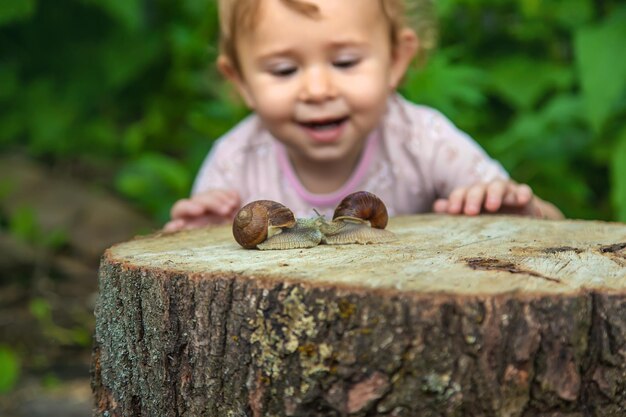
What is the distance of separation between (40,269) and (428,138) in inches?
111

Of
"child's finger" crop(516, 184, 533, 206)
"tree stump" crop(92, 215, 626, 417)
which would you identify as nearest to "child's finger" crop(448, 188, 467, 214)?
"child's finger" crop(516, 184, 533, 206)

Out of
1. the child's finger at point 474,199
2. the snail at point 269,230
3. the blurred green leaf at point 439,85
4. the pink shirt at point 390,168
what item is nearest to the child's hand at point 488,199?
the child's finger at point 474,199

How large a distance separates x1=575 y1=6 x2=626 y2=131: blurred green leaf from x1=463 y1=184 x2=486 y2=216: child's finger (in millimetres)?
926

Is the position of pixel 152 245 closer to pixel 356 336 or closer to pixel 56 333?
pixel 356 336

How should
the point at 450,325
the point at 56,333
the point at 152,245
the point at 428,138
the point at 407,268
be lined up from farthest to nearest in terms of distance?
the point at 56,333
the point at 428,138
the point at 152,245
the point at 407,268
the point at 450,325

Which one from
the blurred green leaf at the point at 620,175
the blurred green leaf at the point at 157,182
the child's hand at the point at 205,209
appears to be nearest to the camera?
the child's hand at the point at 205,209

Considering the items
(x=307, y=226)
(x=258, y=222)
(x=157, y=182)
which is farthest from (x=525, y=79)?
(x=258, y=222)

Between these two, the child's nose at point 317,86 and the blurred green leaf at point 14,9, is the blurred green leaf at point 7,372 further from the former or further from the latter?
the child's nose at point 317,86

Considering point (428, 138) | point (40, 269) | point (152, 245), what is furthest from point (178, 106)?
point (152, 245)

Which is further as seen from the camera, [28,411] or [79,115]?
[79,115]

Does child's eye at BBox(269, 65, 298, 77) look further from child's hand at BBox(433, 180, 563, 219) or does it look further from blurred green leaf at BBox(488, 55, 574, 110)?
blurred green leaf at BBox(488, 55, 574, 110)

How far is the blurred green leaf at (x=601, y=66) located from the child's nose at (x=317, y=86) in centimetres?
116

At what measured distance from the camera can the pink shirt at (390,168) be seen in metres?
3.24

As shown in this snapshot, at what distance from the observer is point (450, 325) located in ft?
5.41
